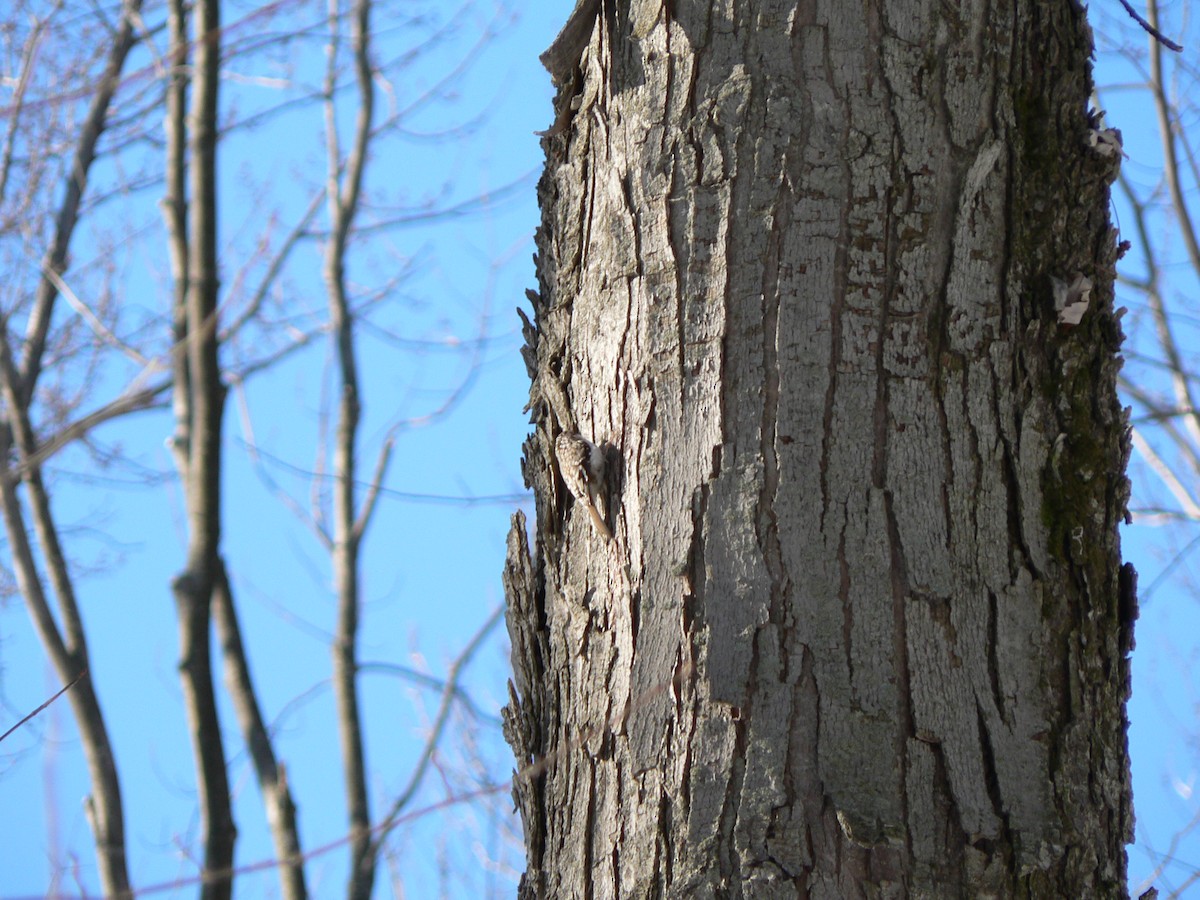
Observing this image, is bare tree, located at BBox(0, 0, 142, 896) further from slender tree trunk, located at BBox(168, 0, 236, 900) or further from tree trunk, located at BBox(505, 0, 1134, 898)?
tree trunk, located at BBox(505, 0, 1134, 898)

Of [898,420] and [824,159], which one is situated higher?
[824,159]

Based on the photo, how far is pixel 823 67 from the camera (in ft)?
4.31

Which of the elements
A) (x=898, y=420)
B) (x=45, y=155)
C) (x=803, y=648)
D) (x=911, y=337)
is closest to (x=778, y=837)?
(x=803, y=648)

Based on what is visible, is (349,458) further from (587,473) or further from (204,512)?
(587,473)

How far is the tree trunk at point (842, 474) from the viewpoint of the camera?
1183mm

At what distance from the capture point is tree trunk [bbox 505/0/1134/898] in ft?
3.88

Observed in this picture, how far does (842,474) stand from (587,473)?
1.05 ft

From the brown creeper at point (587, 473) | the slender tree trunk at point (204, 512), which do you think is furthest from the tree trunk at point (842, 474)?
the slender tree trunk at point (204, 512)

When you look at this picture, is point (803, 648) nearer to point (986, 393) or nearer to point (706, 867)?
point (706, 867)

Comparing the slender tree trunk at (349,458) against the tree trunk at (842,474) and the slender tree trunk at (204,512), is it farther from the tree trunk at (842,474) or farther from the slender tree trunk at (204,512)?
the tree trunk at (842,474)

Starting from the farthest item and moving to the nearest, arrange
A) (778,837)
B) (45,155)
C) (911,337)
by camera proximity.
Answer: (45,155)
(911,337)
(778,837)

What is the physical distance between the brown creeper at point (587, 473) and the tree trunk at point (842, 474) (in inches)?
0.9

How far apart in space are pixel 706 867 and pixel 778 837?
0.09m

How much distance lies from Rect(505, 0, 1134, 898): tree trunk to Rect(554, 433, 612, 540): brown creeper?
0.9 inches
